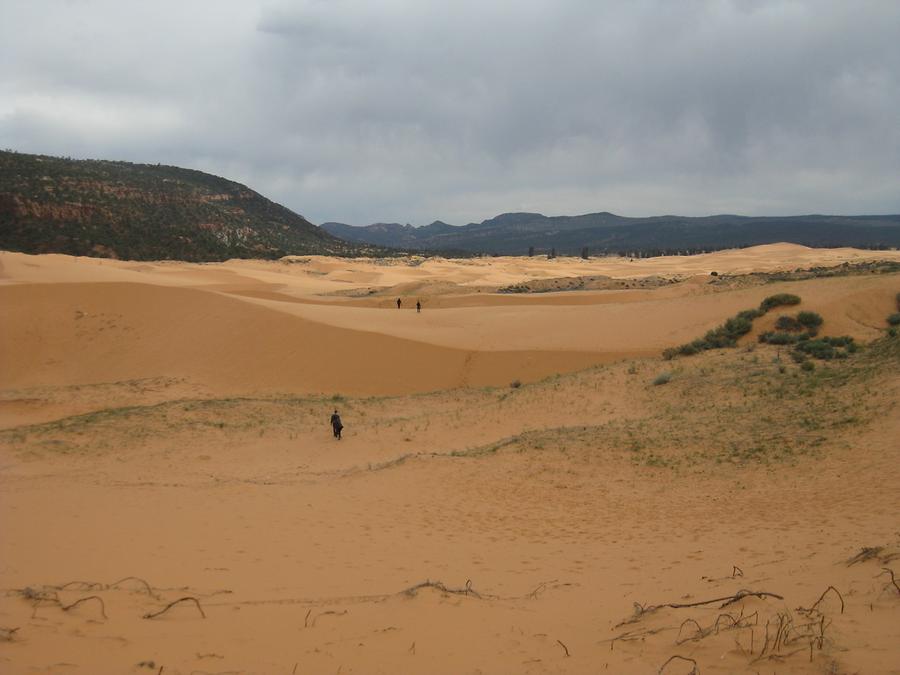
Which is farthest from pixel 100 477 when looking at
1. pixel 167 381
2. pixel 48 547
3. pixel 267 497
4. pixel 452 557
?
pixel 167 381

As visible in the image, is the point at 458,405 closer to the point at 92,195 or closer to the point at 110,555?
the point at 110,555

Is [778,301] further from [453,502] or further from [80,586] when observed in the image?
[80,586]

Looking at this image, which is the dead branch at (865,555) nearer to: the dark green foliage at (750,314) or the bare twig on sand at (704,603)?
the bare twig on sand at (704,603)

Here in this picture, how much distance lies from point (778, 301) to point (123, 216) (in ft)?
181

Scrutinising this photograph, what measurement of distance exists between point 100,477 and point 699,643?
9.80 meters

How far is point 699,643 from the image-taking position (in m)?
3.95

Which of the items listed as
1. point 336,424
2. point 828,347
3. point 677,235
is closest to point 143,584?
point 336,424

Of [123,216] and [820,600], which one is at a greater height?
[123,216]

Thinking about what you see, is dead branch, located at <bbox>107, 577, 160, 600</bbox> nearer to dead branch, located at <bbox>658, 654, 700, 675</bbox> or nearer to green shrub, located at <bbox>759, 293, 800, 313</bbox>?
dead branch, located at <bbox>658, 654, 700, 675</bbox>

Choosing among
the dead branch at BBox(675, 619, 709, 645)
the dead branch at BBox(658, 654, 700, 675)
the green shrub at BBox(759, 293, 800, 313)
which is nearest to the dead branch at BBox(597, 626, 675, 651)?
the dead branch at BBox(675, 619, 709, 645)

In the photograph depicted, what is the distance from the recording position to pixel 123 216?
189 ft

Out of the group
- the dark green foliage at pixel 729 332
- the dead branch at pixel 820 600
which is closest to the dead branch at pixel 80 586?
the dead branch at pixel 820 600

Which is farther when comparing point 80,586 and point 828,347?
point 828,347

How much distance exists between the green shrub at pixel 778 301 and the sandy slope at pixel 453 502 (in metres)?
0.51
